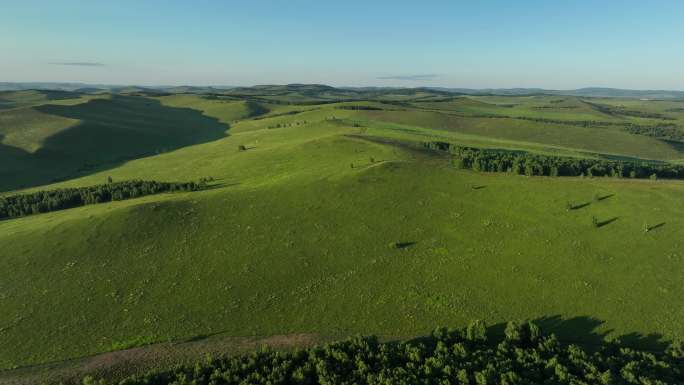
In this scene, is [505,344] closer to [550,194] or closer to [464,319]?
[464,319]

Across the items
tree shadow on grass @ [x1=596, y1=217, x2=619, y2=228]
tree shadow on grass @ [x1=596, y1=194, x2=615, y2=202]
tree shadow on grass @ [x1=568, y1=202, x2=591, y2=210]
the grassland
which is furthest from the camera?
tree shadow on grass @ [x1=596, y1=194, x2=615, y2=202]

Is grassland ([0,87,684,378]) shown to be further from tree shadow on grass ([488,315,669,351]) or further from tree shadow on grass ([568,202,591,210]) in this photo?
tree shadow on grass ([568,202,591,210])

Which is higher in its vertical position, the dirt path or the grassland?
the grassland

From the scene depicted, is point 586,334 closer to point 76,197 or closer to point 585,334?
point 585,334

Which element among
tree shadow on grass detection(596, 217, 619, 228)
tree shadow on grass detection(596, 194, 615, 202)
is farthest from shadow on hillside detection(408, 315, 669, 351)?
tree shadow on grass detection(596, 194, 615, 202)

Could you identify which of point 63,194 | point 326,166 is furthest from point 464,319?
point 63,194

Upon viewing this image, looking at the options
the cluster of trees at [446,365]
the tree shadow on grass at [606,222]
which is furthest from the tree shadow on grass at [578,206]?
the cluster of trees at [446,365]

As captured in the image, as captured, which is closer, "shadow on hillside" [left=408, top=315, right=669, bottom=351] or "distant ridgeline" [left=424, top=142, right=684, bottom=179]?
"shadow on hillside" [left=408, top=315, right=669, bottom=351]
